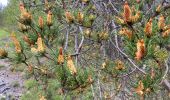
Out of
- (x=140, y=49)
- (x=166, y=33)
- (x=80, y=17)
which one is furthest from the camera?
(x=80, y=17)

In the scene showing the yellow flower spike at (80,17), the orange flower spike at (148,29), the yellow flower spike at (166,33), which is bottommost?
the yellow flower spike at (166,33)

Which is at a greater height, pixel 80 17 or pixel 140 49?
pixel 80 17

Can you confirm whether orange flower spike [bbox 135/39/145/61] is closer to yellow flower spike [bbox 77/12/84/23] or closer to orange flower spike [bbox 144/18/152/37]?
orange flower spike [bbox 144/18/152/37]

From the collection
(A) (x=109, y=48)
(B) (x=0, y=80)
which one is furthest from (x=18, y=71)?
(A) (x=109, y=48)

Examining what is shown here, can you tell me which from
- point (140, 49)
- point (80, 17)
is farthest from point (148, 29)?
point (80, 17)

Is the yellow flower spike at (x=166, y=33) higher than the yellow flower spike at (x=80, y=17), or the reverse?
the yellow flower spike at (x=80, y=17)

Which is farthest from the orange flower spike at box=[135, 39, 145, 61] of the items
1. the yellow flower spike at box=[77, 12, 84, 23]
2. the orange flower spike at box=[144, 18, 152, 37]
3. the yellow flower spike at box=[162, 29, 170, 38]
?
the yellow flower spike at box=[77, 12, 84, 23]

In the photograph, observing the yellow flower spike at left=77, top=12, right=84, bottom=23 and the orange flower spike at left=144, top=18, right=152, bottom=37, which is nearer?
the orange flower spike at left=144, top=18, right=152, bottom=37

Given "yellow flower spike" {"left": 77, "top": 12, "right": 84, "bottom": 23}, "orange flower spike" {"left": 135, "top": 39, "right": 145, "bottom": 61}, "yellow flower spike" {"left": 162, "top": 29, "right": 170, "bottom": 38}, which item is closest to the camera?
"orange flower spike" {"left": 135, "top": 39, "right": 145, "bottom": 61}

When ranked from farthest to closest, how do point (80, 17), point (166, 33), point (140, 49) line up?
1. point (80, 17)
2. point (166, 33)
3. point (140, 49)

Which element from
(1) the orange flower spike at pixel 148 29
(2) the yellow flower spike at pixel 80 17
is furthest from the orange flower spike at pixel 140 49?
(2) the yellow flower spike at pixel 80 17

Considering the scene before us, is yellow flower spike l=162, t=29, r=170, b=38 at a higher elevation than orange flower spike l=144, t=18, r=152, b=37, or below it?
below

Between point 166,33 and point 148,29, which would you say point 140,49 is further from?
point 166,33

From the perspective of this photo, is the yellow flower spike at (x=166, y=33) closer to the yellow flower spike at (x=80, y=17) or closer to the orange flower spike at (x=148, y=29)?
the orange flower spike at (x=148, y=29)
